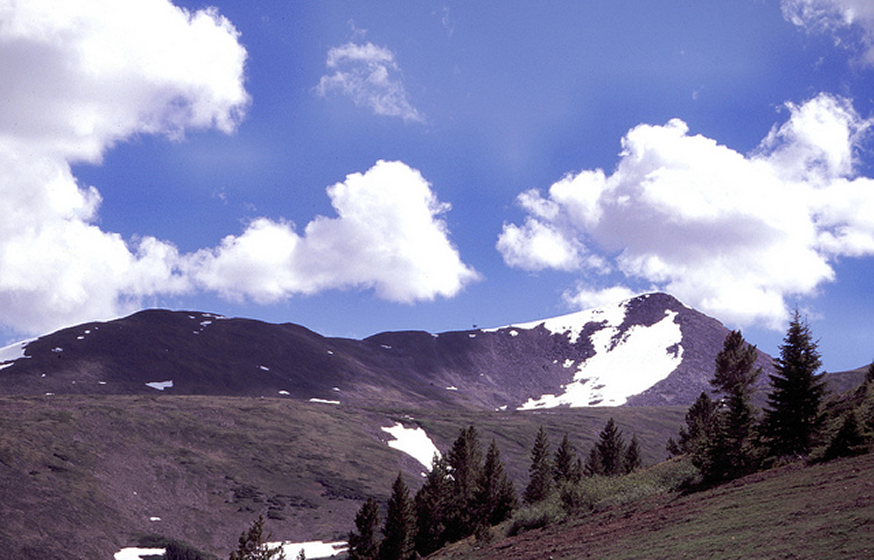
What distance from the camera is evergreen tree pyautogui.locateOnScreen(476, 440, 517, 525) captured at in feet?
206

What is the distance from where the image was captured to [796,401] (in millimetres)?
37219

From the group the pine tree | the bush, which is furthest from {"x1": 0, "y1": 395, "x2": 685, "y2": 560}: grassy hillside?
the bush

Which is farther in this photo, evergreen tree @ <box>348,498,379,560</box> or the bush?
evergreen tree @ <box>348,498,379,560</box>

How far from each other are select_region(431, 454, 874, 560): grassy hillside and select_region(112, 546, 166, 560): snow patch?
8588 centimetres

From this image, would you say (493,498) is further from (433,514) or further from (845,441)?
(845,441)

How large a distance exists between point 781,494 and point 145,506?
125 metres

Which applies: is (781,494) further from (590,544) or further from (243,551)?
(243,551)

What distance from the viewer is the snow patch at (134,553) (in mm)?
104625

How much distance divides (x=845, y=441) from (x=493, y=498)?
37.0m

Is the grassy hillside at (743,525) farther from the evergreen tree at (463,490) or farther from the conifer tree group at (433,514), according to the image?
the evergreen tree at (463,490)

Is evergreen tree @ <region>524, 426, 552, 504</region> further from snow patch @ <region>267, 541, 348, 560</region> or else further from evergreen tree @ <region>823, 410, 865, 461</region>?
evergreen tree @ <region>823, 410, 865, 461</region>

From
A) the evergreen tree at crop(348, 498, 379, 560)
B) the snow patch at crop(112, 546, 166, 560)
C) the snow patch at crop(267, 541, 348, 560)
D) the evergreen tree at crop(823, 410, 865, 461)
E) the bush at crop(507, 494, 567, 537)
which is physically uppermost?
the evergreen tree at crop(823, 410, 865, 461)

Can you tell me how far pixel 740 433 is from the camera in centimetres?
3600

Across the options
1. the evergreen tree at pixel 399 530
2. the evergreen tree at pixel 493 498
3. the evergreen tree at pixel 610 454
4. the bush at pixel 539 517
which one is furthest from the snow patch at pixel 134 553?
the bush at pixel 539 517
